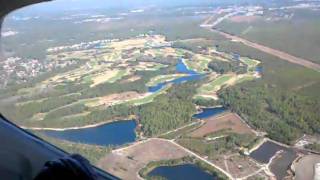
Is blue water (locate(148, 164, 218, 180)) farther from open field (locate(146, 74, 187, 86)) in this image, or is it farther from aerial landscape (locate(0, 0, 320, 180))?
open field (locate(146, 74, 187, 86))

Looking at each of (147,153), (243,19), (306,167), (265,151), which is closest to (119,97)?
(147,153)

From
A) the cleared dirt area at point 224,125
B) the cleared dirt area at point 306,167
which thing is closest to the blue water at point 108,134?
the cleared dirt area at point 224,125

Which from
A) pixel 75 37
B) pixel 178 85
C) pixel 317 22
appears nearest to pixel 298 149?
pixel 178 85

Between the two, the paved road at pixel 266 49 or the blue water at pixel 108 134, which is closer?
the blue water at pixel 108 134

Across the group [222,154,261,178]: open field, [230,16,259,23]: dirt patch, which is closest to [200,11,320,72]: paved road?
[230,16,259,23]: dirt patch

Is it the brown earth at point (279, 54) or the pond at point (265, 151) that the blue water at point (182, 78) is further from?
the pond at point (265, 151)
